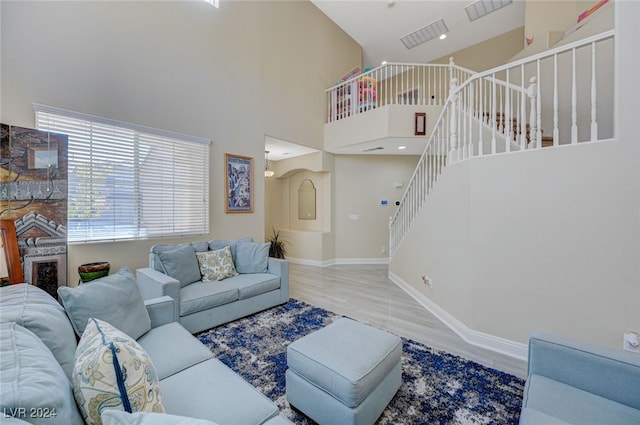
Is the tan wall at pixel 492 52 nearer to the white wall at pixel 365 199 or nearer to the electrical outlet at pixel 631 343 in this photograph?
the white wall at pixel 365 199

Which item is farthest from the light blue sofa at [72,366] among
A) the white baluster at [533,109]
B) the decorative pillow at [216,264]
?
the white baluster at [533,109]

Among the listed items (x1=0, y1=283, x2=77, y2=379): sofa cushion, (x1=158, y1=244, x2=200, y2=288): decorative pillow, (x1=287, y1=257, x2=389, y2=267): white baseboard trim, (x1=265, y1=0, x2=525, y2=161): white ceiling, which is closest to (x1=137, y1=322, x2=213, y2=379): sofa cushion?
(x1=0, y1=283, x2=77, y2=379): sofa cushion

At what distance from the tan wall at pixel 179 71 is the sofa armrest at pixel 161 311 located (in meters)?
1.44

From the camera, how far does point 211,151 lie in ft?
12.5

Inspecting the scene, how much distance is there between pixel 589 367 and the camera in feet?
4.20

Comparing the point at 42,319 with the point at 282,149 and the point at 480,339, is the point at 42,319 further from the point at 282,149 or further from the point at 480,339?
the point at 282,149

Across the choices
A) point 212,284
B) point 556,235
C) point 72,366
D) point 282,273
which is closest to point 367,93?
point 282,273

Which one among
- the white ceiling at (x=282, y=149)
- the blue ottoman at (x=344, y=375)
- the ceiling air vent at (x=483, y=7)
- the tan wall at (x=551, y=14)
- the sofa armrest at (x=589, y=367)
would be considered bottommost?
the blue ottoman at (x=344, y=375)

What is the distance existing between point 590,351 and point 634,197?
126cm

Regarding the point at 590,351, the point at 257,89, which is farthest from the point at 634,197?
the point at 257,89

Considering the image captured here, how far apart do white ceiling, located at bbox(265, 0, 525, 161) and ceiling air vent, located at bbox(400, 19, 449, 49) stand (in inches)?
3.9

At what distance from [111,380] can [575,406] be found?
6.07 feet

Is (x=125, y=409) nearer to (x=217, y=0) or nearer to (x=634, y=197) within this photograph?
(x=634, y=197)

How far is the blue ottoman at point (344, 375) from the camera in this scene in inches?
55.1
